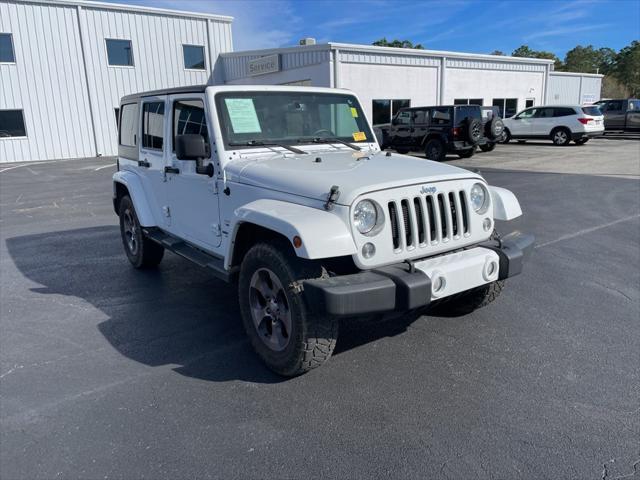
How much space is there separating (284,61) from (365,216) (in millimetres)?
18999

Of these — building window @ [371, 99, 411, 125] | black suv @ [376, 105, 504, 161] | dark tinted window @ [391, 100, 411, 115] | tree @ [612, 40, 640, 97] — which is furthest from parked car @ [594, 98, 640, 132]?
tree @ [612, 40, 640, 97]

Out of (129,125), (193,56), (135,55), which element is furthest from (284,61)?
(129,125)

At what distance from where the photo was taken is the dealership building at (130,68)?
65.3ft

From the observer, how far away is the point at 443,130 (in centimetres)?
1617

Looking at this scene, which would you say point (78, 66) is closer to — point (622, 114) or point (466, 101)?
point (466, 101)

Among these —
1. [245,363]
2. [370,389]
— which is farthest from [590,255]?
[245,363]

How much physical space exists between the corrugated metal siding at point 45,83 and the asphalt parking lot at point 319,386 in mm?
18457

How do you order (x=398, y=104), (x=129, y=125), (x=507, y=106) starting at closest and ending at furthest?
(x=129, y=125) < (x=398, y=104) < (x=507, y=106)

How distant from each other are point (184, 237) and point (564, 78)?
32.8 metres

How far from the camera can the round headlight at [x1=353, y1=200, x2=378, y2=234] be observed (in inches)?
114

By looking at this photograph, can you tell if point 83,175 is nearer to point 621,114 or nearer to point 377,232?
point 377,232

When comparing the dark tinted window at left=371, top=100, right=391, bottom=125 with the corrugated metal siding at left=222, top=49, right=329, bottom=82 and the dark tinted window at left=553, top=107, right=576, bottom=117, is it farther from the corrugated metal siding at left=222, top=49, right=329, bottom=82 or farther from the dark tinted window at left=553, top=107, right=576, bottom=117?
the dark tinted window at left=553, top=107, right=576, bottom=117

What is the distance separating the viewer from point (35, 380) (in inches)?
130

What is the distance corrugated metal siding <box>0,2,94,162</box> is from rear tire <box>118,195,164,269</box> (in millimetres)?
18583
